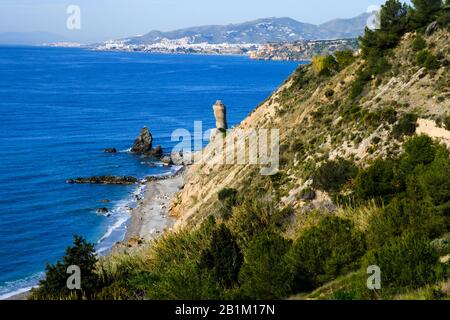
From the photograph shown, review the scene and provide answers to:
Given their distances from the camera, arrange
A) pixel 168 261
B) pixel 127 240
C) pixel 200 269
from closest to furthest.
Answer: pixel 200 269 < pixel 168 261 < pixel 127 240

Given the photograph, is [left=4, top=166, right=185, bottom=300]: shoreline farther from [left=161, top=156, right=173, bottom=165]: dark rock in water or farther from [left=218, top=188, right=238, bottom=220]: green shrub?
[left=161, top=156, right=173, bottom=165]: dark rock in water

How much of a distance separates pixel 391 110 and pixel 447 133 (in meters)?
5.27

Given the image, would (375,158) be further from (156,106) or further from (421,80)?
(156,106)

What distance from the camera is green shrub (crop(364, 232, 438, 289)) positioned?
590 inches

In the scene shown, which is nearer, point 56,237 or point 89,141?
point 56,237

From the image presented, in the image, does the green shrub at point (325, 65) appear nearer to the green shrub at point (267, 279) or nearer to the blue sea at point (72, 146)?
the blue sea at point (72, 146)

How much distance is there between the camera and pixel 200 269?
20109mm

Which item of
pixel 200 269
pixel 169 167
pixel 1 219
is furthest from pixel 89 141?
pixel 200 269

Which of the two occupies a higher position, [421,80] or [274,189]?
[421,80]

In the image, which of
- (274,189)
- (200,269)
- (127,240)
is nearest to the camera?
(200,269)

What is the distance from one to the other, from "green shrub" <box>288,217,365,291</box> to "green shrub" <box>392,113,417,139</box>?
1484 cm

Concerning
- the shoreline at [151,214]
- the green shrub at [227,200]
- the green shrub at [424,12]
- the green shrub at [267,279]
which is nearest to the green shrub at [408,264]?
the green shrub at [267,279]

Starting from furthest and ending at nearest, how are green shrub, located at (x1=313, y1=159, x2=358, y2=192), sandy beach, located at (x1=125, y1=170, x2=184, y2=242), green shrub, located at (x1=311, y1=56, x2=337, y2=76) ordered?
green shrub, located at (x1=311, y1=56, x2=337, y2=76)
sandy beach, located at (x1=125, y1=170, x2=184, y2=242)
green shrub, located at (x1=313, y1=159, x2=358, y2=192)

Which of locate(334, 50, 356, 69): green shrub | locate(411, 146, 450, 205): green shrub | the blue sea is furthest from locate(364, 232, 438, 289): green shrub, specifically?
locate(334, 50, 356, 69): green shrub
